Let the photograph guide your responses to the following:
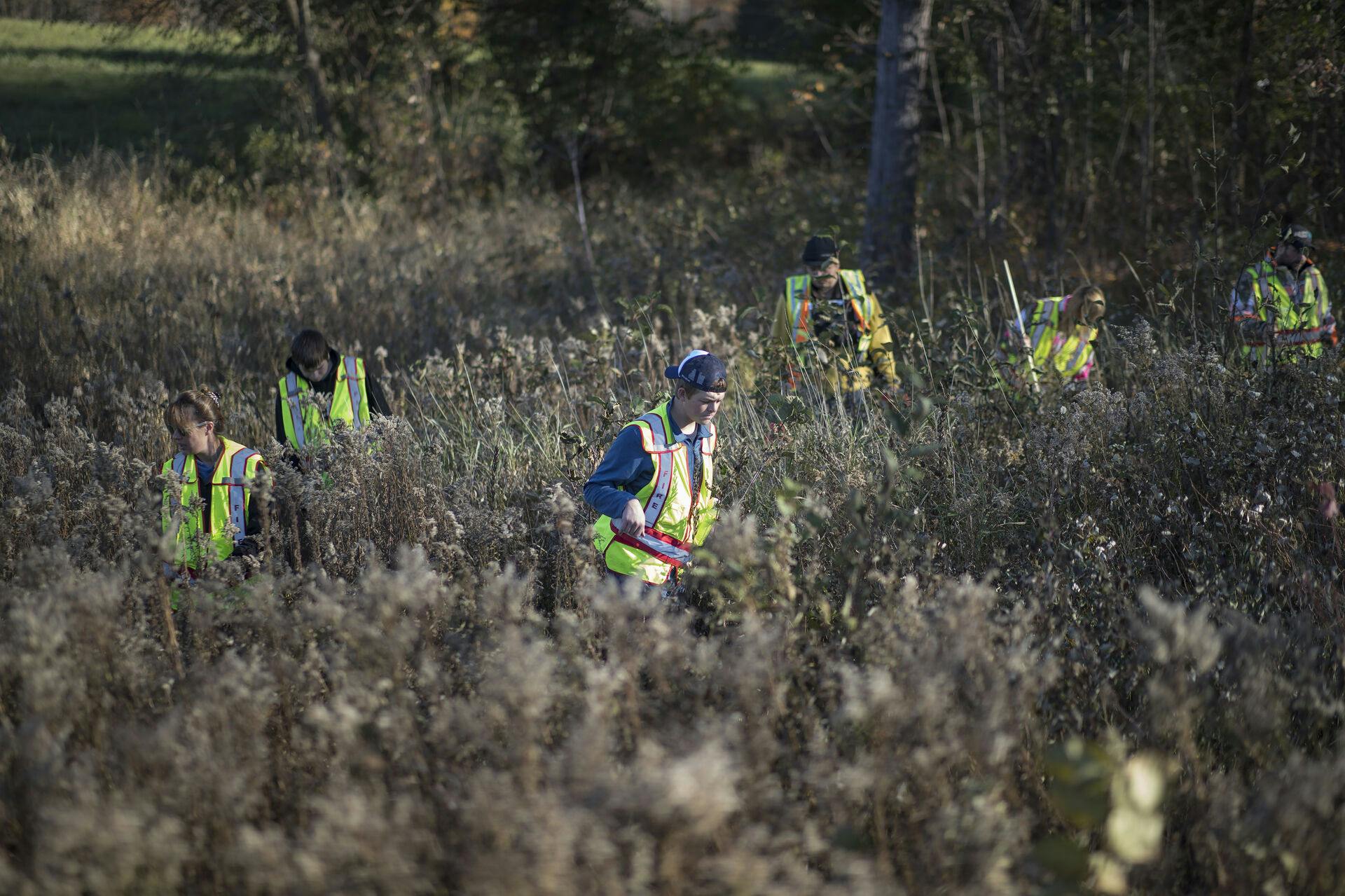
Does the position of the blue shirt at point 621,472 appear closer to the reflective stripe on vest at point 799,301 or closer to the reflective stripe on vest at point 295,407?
the reflective stripe on vest at point 295,407

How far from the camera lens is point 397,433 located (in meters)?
4.74

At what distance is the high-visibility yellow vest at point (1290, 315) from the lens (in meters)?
5.16

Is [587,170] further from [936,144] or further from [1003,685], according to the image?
[1003,685]

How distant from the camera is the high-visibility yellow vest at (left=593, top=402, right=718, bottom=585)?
3.87 meters

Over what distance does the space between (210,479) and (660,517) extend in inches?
82.3

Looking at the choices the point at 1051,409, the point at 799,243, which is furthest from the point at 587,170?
the point at 1051,409

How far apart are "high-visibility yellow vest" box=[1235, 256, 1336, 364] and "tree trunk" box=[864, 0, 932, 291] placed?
352 centimetres

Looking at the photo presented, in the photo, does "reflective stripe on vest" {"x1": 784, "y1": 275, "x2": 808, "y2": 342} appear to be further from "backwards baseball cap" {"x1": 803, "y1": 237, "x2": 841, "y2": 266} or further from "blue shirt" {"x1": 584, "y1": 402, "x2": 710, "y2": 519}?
"blue shirt" {"x1": 584, "y1": 402, "x2": 710, "y2": 519}

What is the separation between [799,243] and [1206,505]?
276 inches

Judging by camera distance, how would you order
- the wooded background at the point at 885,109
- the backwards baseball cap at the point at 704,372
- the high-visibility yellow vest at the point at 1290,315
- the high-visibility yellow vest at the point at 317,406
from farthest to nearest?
the wooded background at the point at 885,109 → the high-visibility yellow vest at the point at 317,406 → the high-visibility yellow vest at the point at 1290,315 → the backwards baseball cap at the point at 704,372

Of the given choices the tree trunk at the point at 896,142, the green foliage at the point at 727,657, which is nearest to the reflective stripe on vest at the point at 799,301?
the green foliage at the point at 727,657

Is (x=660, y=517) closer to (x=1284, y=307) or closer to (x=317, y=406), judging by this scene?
(x=317, y=406)

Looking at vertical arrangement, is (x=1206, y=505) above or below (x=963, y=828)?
below

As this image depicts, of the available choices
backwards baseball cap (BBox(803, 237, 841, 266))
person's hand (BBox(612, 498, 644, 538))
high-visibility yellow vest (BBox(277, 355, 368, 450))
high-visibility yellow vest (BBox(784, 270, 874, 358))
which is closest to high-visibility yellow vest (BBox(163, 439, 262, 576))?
high-visibility yellow vest (BBox(277, 355, 368, 450))
